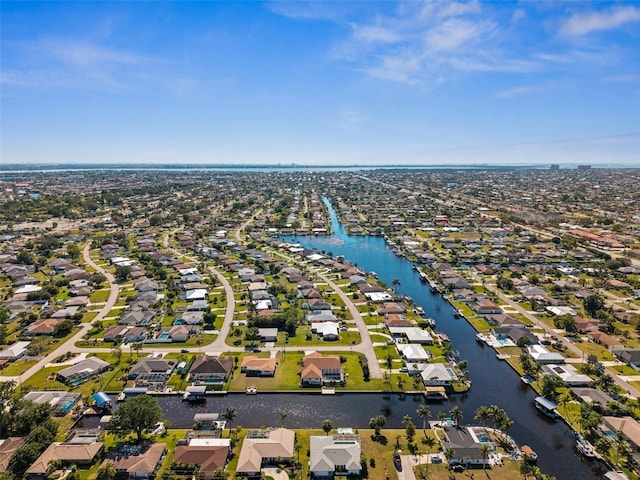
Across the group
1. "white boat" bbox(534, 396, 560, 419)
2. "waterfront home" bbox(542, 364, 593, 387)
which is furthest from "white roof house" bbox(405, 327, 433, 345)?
"white boat" bbox(534, 396, 560, 419)

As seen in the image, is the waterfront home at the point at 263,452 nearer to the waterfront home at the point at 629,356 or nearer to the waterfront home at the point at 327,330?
the waterfront home at the point at 327,330

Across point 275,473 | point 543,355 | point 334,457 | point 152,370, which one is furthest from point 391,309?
point 152,370

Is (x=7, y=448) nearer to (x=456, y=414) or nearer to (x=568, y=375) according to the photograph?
(x=456, y=414)

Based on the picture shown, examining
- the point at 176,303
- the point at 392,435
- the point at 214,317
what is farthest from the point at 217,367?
the point at 176,303

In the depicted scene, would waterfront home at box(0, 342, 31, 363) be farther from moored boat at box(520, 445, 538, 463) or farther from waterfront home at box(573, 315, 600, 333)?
waterfront home at box(573, 315, 600, 333)

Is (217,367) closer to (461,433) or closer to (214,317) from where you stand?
(214,317)

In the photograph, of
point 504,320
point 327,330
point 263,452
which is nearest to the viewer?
point 263,452

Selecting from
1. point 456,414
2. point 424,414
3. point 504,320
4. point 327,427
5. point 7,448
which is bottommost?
point 327,427
